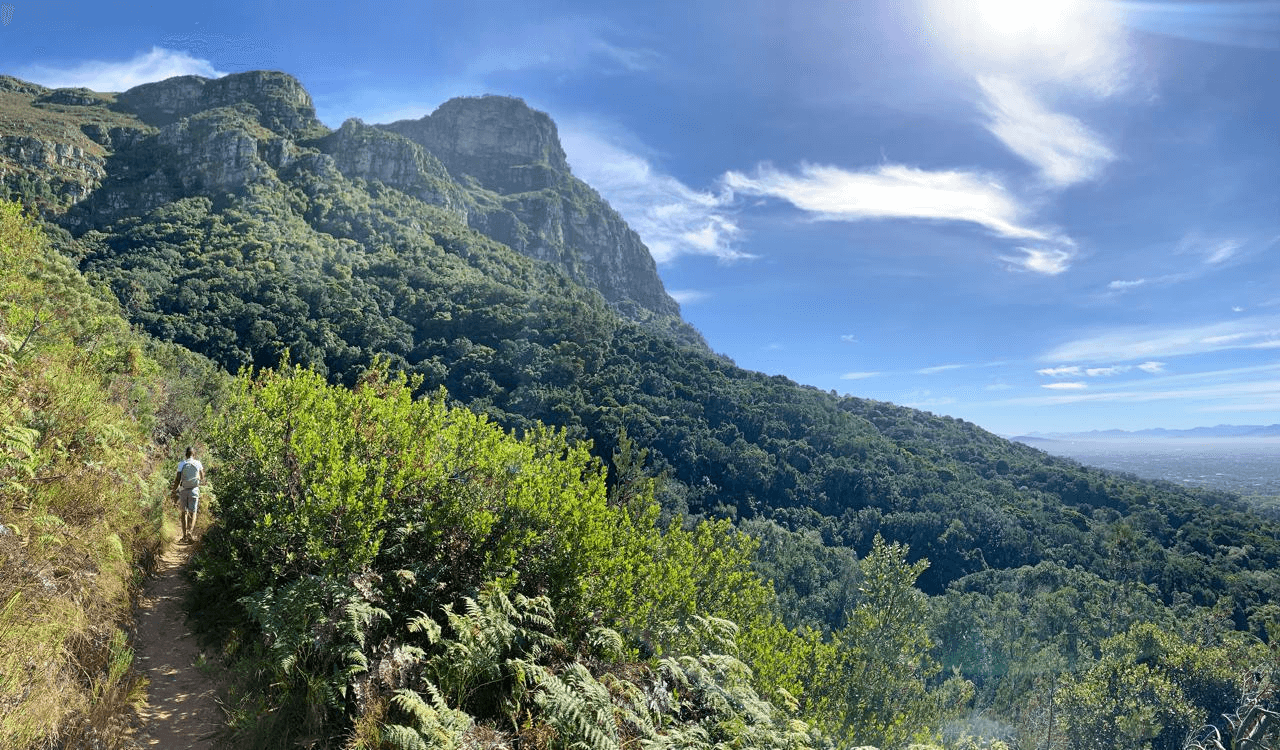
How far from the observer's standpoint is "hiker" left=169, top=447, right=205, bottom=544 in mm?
8234

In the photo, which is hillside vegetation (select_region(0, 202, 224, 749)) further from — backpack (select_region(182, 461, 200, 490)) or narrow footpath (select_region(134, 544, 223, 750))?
backpack (select_region(182, 461, 200, 490))

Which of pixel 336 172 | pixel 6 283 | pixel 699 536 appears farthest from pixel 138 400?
pixel 336 172

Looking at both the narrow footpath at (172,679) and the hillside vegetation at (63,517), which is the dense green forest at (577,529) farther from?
the hillside vegetation at (63,517)

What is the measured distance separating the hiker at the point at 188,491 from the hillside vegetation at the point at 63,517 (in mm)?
287

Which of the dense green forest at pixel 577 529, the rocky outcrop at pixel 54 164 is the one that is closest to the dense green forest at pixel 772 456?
the dense green forest at pixel 577 529

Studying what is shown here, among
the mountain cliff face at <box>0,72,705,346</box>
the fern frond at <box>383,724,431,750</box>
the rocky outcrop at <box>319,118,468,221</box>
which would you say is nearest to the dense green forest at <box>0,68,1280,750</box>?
the fern frond at <box>383,724,431,750</box>

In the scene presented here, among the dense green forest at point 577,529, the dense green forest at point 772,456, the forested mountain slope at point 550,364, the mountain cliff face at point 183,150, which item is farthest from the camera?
the mountain cliff face at point 183,150

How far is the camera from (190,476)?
8.24m

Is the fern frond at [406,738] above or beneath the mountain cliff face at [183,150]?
beneath

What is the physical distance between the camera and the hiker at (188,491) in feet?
27.0

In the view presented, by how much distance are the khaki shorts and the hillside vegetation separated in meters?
0.28

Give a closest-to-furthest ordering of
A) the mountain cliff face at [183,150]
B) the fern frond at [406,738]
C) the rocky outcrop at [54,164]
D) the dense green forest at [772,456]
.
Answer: the fern frond at [406,738]
the dense green forest at [772,456]
the rocky outcrop at [54,164]
the mountain cliff face at [183,150]

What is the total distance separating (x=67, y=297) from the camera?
1008 cm

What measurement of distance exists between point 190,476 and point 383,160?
156693 mm
